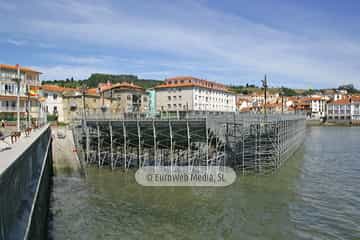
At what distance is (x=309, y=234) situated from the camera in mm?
13602

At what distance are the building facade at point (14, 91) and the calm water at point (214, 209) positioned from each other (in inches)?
1067

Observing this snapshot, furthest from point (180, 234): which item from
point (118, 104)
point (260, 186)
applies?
point (118, 104)

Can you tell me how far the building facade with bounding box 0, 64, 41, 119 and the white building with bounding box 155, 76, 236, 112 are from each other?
28.1 metres

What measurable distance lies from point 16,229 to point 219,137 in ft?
61.7

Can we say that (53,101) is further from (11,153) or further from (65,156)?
(11,153)

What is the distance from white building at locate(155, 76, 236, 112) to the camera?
2923 inches

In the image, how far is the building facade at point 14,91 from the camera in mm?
46644

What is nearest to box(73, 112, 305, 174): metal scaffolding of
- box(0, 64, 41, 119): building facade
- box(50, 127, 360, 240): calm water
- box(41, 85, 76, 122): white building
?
box(50, 127, 360, 240): calm water

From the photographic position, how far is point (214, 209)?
16.9 meters

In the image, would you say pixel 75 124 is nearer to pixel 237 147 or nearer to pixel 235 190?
pixel 237 147

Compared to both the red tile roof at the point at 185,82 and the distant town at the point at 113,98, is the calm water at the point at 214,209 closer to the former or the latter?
the distant town at the point at 113,98

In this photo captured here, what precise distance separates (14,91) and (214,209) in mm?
45075

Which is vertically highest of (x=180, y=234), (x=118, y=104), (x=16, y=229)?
(x=118, y=104)

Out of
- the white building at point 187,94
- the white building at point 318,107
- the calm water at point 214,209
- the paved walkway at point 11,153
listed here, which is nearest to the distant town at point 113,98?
the white building at point 187,94
